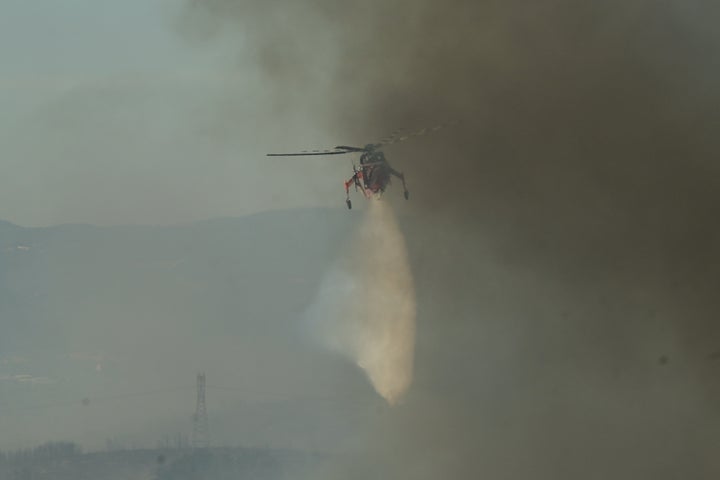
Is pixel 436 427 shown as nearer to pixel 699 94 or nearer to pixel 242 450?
pixel 699 94

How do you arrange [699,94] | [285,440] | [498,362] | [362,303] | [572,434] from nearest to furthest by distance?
1. [699,94]
2. [572,434]
3. [362,303]
4. [498,362]
5. [285,440]

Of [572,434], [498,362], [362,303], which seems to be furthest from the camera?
[498,362]

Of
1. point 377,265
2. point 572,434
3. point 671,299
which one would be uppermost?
point 377,265

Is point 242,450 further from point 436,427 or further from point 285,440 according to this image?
point 436,427

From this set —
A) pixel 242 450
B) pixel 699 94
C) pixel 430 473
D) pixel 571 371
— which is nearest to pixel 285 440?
pixel 242 450

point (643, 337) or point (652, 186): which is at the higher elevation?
point (652, 186)

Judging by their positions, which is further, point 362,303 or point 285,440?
point 285,440

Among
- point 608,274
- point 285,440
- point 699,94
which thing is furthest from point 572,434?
point 285,440
